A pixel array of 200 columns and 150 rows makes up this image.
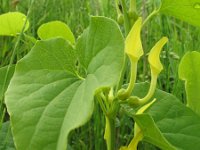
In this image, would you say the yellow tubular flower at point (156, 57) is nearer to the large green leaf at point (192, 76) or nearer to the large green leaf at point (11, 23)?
the large green leaf at point (192, 76)

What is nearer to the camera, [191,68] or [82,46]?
[82,46]

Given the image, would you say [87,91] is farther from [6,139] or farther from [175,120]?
[6,139]

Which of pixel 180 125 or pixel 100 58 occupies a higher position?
pixel 100 58

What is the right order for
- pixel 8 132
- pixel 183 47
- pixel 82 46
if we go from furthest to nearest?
1. pixel 183 47
2. pixel 8 132
3. pixel 82 46

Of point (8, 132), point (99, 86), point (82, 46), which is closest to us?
point (99, 86)

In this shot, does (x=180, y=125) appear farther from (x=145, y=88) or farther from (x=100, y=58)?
(x=100, y=58)

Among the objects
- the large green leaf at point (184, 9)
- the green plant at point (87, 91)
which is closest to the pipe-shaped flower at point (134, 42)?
the green plant at point (87, 91)

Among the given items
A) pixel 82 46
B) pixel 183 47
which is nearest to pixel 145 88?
pixel 82 46
